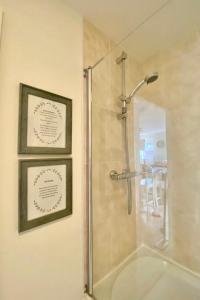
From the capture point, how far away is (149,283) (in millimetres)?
1159

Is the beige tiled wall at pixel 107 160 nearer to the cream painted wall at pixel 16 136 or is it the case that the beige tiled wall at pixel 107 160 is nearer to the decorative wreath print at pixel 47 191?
the cream painted wall at pixel 16 136

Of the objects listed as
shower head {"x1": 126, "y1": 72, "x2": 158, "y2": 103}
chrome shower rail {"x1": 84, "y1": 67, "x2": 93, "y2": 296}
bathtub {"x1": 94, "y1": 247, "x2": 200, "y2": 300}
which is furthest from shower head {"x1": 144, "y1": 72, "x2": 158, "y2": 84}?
bathtub {"x1": 94, "y1": 247, "x2": 200, "y2": 300}

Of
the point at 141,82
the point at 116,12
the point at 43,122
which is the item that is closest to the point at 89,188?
the point at 43,122

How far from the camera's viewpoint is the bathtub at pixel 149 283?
1.08m

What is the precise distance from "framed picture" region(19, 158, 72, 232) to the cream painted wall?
3cm

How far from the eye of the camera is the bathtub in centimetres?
108

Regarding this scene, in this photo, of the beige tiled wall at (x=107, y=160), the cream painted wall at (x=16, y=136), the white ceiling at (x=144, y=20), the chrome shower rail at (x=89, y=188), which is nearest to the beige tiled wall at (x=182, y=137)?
the white ceiling at (x=144, y=20)

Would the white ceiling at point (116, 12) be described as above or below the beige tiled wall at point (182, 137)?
above

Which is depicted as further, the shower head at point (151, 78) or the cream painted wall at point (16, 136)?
the shower head at point (151, 78)

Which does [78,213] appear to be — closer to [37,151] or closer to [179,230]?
[37,151]

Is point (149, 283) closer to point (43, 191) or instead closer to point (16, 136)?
point (43, 191)

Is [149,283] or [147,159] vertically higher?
[147,159]

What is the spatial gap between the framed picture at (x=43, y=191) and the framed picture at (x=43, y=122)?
7 centimetres

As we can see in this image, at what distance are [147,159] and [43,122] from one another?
2.95 ft
